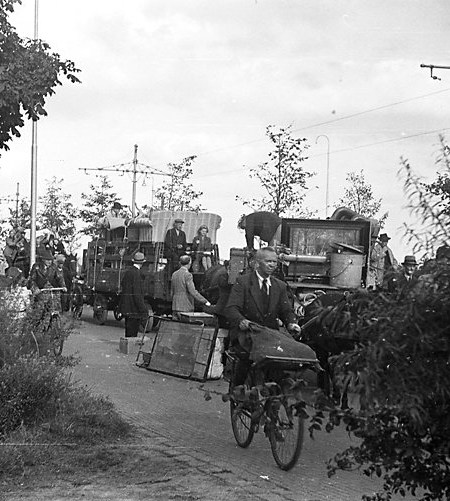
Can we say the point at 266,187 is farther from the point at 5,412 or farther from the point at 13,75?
the point at 5,412

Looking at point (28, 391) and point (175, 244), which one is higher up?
point (175, 244)

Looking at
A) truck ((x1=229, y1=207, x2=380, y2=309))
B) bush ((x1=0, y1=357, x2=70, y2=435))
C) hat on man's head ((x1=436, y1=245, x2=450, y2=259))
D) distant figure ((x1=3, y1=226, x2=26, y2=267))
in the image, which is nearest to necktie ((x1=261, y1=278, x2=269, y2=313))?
bush ((x1=0, y1=357, x2=70, y2=435))

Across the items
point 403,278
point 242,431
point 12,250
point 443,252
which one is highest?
point 12,250

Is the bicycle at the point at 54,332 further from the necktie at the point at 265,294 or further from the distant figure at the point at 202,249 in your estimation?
the distant figure at the point at 202,249

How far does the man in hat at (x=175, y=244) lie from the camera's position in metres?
21.6

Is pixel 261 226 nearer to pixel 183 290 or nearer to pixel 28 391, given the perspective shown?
pixel 183 290

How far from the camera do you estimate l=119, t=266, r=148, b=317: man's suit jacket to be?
703 inches

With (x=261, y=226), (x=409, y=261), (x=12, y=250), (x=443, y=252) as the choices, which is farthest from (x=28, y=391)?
(x=12, y=250)

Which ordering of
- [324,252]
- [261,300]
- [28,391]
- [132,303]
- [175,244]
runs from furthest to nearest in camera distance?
[175,244] < [132,303] < [324,252] < [261,300] < [28,391]

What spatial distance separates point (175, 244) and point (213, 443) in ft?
44.1

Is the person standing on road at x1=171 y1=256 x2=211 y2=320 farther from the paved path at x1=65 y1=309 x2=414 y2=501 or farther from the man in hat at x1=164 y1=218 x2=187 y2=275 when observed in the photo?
the man in hat at x1=164 y1=218 x2=187 y2=275

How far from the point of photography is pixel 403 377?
11.0 ft

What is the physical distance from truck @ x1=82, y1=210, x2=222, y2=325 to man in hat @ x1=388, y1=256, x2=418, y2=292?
17567 millimetres

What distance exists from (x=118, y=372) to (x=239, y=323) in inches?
246
